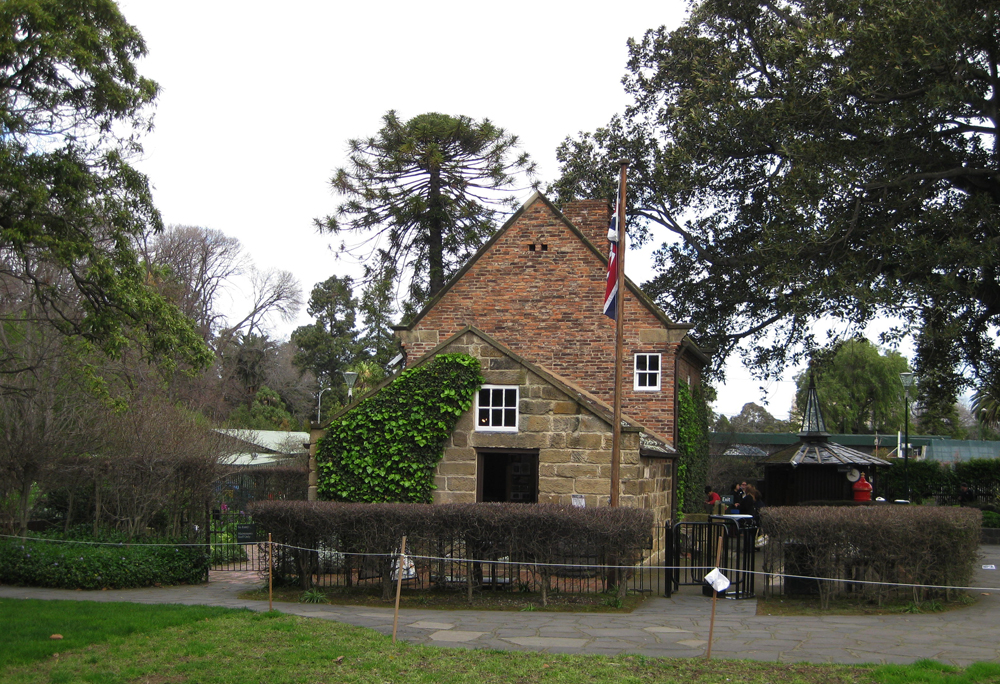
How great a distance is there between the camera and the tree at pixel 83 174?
12.8 meters

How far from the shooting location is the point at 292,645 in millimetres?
9500

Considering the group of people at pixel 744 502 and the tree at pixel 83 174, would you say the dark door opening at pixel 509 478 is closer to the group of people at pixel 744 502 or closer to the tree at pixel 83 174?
the group of people at pixel 744 502

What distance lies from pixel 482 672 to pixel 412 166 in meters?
27.4

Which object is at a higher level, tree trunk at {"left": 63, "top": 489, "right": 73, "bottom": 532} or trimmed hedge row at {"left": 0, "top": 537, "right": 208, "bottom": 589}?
tree trunk at {"left": 63, "top": 489, "right": 73, "bottom": 532}

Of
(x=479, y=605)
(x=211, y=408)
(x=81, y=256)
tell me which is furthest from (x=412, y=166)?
(x=479, y=605)

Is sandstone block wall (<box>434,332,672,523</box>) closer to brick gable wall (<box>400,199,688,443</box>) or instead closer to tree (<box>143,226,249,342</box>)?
brick gable wall (<box>400,199,688,443</box>)

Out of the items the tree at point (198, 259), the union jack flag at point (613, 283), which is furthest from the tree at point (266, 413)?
the union jack flag at point (613, 283)

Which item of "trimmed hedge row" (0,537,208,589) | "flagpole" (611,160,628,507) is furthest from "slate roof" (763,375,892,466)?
"trimmed hedge row" (0,537,208,589)

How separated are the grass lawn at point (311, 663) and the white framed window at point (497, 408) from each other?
6.09 metres

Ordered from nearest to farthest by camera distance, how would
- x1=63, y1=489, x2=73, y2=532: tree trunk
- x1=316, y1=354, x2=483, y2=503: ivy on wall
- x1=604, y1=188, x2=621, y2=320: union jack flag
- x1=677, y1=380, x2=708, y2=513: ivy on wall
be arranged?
x1=604, y1=188, x2=621, y2=320: union jack flag
x1=316, y1=354, x2=483, y2=503: ivy on wall
x1=63, y1=489, x2=73, y2=532: tree trunk
x1=677, y1=380, x2=708, y2=513: ivy on wall

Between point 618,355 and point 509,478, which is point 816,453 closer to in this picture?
point 509,478

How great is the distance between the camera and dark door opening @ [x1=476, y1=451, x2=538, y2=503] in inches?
848

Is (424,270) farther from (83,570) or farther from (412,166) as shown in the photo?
(83,570)

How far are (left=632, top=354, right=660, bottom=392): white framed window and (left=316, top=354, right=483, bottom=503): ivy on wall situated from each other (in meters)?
5.88
